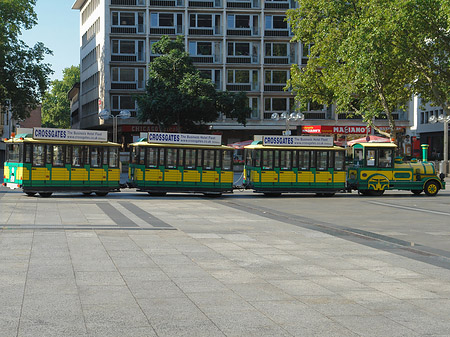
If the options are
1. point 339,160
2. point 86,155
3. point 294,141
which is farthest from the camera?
point 339,160

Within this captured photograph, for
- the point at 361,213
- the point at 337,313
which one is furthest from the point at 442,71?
the point at 337,313

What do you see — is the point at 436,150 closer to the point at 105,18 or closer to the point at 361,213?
the point at 105,18

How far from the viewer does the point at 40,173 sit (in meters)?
29.6

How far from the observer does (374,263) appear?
11930 mm

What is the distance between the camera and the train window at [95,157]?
31014 mm

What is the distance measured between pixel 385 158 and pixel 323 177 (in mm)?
3477

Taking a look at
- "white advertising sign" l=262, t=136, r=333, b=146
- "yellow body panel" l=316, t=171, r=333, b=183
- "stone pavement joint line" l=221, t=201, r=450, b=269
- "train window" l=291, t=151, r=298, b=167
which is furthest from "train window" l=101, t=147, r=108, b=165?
"stone pavement joint line" l=221, t=201, r=450, b=269

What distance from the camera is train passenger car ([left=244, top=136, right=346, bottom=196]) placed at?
1316 inches

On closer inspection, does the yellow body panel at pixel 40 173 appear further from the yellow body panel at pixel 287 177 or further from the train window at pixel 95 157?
the yellow body panel at pixel 287 177

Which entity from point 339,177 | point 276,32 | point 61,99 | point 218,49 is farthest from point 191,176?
point 61,99

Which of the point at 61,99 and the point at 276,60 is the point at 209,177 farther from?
the point at 61,99

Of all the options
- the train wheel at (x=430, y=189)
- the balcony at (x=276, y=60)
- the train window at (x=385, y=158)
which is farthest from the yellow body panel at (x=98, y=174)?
the balcony at (x=276, y=60)

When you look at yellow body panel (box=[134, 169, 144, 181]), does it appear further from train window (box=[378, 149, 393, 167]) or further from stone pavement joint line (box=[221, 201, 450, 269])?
train window (box=[378, 149, 393, 167])

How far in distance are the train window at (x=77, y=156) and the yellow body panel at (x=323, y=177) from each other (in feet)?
35.6
